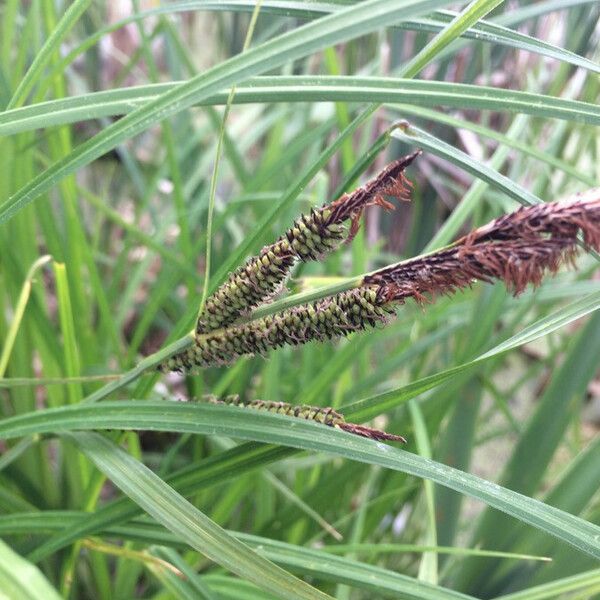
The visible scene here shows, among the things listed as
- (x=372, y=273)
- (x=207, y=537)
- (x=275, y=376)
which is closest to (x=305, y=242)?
(x=372, y=273)

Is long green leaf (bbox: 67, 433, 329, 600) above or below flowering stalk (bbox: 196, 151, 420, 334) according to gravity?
below

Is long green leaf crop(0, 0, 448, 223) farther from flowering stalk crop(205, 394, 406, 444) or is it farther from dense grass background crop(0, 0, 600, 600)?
flowering stalk crop(205, 394, 406, 444)

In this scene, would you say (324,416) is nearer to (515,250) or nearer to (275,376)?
(515,250)

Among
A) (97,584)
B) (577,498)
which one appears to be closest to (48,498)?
(97,584)

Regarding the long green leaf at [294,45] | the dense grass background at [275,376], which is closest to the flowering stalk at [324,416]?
the dense grass background at [275,376]

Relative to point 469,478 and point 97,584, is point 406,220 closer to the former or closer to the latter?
point 97,584

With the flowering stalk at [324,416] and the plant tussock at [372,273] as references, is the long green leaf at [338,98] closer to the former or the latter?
the plant tussock at [372,273]

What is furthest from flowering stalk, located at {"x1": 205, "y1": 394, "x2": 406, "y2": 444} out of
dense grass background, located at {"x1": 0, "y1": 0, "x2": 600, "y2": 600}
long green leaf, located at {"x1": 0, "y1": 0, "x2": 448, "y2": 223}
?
long green leaf, located at {"x1": 0, "y1": 0, "x2": 448, "y2": 223}
